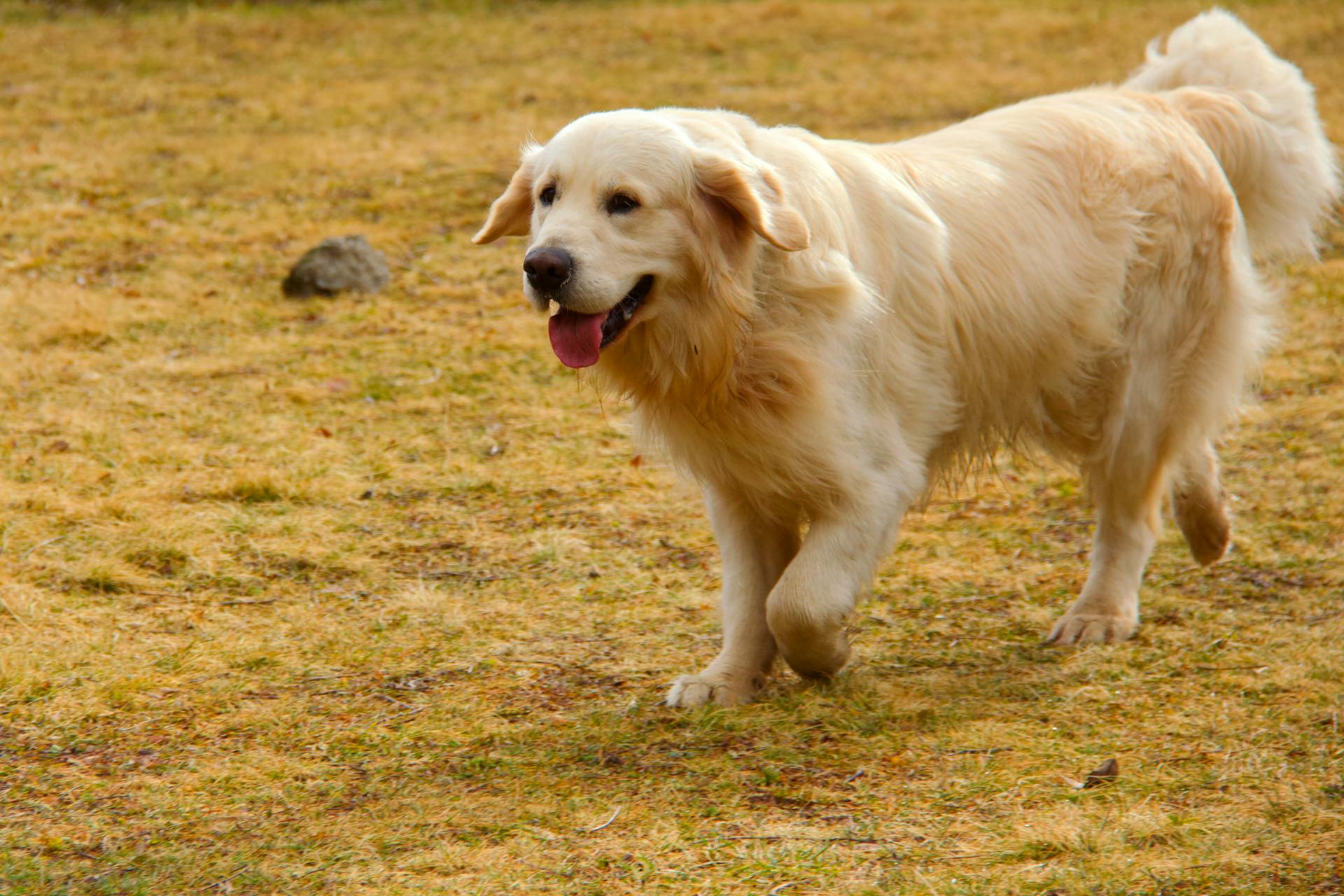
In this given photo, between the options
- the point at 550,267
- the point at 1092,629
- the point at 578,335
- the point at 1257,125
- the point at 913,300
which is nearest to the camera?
the point at 550,267

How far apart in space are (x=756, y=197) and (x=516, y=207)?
0.85m

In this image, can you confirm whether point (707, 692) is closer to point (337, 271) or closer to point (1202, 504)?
point (1202, 504)

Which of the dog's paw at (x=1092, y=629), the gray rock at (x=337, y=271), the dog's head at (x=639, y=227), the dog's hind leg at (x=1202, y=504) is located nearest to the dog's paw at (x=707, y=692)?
the dog's head at (x=639, y=227)

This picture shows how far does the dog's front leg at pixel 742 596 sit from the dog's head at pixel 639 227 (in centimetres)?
68

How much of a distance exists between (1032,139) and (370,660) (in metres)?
2.71

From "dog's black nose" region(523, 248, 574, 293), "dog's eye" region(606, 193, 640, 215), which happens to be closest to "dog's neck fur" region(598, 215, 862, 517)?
"dog's eye" region(606, 193, 640, 215)

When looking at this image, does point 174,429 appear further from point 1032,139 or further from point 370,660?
point 1032,139

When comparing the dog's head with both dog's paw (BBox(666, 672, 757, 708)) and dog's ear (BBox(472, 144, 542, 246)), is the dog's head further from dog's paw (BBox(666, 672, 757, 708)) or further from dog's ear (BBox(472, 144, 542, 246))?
dog's paw (BBox(666, 672, 757, 708))

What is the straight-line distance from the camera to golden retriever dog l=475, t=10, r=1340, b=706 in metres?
3.93

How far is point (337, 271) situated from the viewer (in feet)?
Answer: 27.6

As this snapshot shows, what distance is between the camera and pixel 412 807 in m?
3.57

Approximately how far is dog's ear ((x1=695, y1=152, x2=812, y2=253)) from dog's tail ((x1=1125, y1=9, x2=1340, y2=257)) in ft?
6.66

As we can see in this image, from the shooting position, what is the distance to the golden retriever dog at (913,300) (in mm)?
3934

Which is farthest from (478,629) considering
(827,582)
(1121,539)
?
(1121,539)
